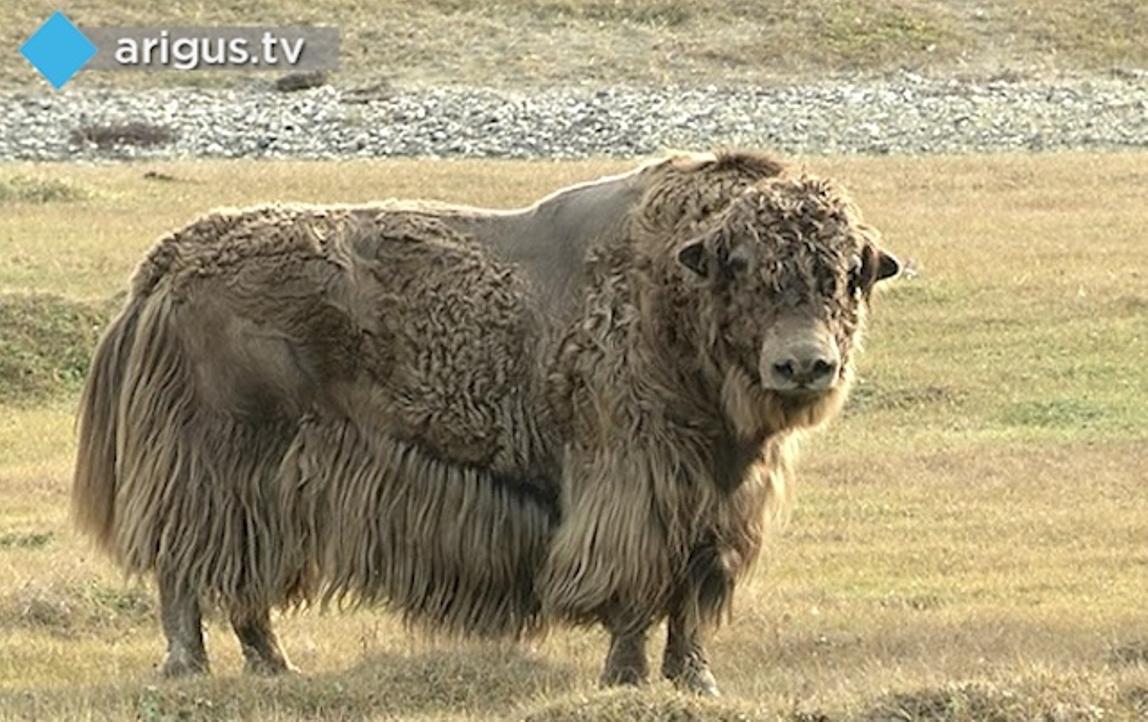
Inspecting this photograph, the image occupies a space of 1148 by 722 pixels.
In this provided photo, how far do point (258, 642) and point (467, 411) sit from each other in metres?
1.18

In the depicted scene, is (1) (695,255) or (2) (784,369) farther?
(1) (695,255)

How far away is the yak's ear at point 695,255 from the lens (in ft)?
28.7

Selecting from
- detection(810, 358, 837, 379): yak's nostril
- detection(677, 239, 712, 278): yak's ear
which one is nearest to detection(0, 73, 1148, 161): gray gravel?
detection(677, 239, 712, 278): yak's ear

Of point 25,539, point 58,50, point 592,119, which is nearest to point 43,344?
point 25,539

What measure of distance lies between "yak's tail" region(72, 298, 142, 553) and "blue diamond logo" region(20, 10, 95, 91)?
3982 centimetres

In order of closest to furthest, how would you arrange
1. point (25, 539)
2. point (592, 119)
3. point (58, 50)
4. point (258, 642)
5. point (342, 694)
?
point (342, 694) → point (258, 642) → point (25, 539) → point (592, 119) → point (58, 50)

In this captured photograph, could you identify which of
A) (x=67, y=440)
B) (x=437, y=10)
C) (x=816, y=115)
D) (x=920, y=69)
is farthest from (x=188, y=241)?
(x=437, y=10)

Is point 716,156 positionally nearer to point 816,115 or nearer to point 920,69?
point 816,115

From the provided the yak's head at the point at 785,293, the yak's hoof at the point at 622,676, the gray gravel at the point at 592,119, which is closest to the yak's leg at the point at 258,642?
the yak's hoof at the point at 622,676

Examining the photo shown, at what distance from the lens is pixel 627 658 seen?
29.7ft

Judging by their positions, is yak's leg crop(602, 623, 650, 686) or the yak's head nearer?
the yak's head

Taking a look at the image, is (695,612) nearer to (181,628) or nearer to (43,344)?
(181,628)

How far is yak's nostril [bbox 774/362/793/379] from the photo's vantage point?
846 centimetres

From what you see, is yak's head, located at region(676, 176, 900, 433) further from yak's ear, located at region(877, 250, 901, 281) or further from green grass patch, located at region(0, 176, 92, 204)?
green grass patch, located at region(0, 176, 92, 204)
